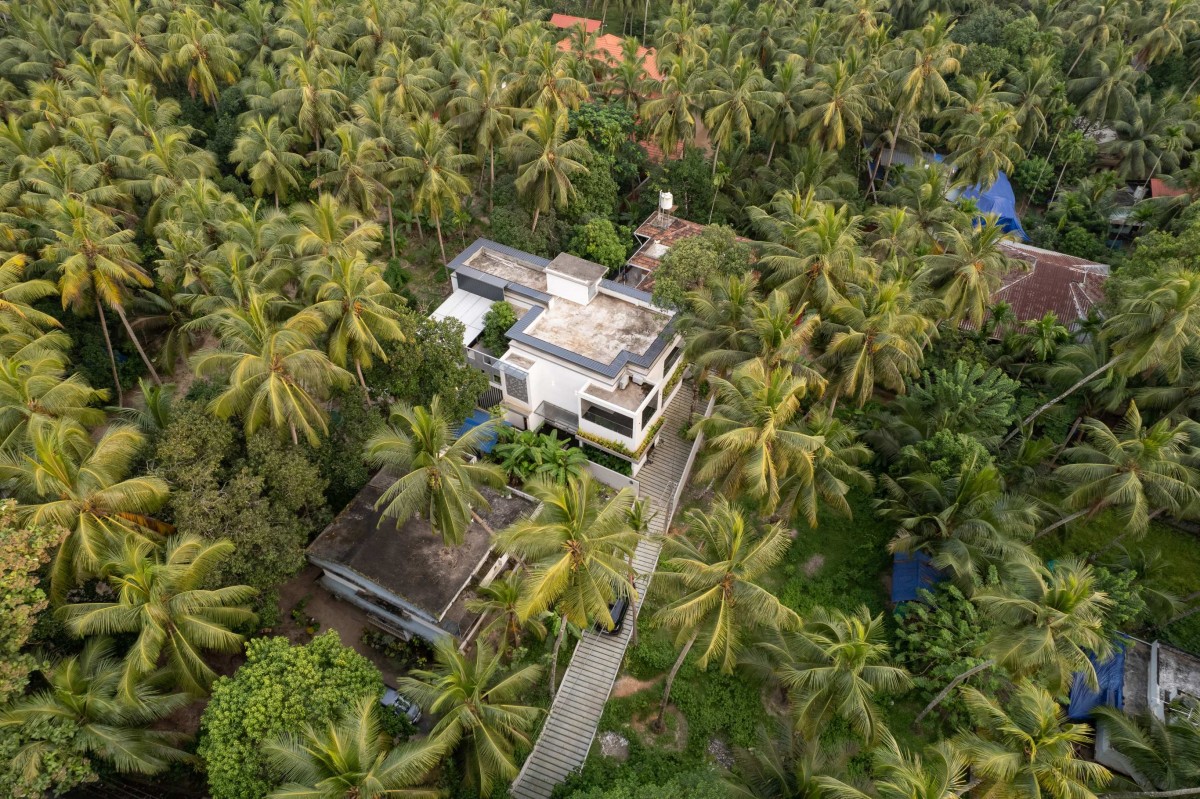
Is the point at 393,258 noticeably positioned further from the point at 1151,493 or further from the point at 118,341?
the point at 1151,493

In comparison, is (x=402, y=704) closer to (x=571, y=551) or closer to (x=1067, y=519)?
(x=571, y=551)

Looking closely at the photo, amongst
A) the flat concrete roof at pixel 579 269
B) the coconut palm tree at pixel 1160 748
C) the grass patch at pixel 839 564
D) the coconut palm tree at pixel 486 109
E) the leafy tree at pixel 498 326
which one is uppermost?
the coconut palm tree at pixel 486 109

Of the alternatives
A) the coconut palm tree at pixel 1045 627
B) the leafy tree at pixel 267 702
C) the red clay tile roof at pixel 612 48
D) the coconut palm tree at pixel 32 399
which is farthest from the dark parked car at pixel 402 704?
the red clay tile roof at pixel 612 48

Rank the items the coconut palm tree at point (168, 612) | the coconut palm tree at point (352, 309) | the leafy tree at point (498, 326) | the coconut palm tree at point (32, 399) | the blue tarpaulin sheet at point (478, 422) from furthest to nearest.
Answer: the leafy tree at point (498, 326), the blue tarpaulin sheet at point (478, 422), the coconut palm tree at point (352, 309), the coconut palm tree at point (32, 399), the coconut palm tree at point (168, 612)

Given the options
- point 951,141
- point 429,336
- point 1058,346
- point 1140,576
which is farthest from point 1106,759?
point 951,141

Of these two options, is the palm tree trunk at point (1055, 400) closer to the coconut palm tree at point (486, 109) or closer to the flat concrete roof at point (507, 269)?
the flat concrete roof at point (507, 269)

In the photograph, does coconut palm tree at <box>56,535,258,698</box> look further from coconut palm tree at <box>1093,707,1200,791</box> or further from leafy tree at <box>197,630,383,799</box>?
coconut palm tree at <box>1093,707,1200,791</box>

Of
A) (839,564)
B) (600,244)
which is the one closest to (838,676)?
(839,564)
